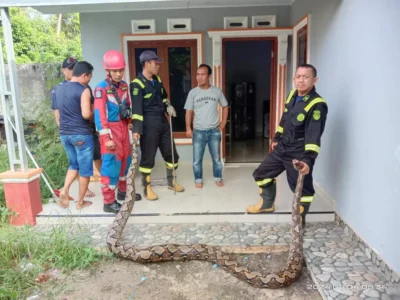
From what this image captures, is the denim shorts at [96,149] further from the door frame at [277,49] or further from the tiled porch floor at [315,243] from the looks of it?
the door frame at [277,49]

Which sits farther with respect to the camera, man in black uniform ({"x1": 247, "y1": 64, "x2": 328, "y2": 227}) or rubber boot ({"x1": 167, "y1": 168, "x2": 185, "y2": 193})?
rubber boot ({"x1": 167, "y1": 168, "x2": 185, "y2": 193})

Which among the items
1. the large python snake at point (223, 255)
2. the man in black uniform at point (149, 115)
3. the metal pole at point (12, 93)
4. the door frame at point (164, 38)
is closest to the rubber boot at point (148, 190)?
the man in black uniform at point (149, 115)

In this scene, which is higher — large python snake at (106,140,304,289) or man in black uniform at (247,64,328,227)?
man in black uniform at (247,64,328,227)

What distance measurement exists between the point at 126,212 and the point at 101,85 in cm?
149

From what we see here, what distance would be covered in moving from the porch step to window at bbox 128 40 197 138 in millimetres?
2792

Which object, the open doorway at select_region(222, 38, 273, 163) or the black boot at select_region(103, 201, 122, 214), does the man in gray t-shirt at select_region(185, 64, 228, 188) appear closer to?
the black boot at select_region(103, 201, 122, 214)

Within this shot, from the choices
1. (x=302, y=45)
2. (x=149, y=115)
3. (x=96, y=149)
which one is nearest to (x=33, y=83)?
(x=96, y=149)

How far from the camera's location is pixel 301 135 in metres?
3.46

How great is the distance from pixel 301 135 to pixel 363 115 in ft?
2.00

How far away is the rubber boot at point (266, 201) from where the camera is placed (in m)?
4.01

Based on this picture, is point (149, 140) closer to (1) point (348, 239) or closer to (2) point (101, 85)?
(2) point (101, 85)

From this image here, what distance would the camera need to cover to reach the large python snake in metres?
2.90

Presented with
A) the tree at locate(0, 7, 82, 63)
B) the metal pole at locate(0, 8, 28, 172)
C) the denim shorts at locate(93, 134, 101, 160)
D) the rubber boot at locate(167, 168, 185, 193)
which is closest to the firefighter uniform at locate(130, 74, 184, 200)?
the rubber boot at locate(167, 168, 185, 193)

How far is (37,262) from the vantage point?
3184mm
